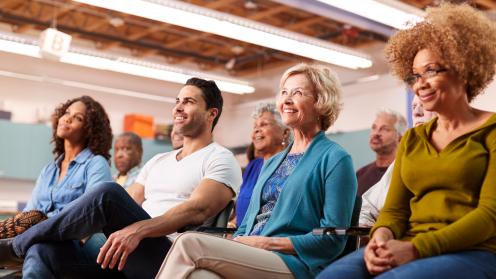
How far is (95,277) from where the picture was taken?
2469 mm

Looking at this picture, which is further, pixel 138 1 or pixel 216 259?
pixel 138 1

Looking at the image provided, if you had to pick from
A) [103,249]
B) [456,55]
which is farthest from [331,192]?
[103,249]

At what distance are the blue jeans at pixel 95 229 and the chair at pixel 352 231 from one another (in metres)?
0.62

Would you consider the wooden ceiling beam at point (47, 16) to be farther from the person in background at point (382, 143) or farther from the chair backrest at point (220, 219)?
the chair backrest at point (220, 219)

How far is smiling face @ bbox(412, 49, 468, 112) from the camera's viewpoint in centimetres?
173

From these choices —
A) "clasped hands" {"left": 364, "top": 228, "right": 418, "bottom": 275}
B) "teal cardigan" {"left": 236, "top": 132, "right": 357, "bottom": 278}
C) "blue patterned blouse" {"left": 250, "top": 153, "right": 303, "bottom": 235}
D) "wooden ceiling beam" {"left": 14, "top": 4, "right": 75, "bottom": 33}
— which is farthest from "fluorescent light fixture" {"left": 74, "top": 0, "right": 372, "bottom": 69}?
"clasped hands" {"left": 364, "top": 228, "right": 418, "bottom": 275}

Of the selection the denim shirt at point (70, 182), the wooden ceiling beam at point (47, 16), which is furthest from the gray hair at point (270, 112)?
the wooden ceiling beam at point (47, 16)

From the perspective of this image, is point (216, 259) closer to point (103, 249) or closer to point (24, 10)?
point (103, 249)

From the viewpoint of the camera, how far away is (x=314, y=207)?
212 cm

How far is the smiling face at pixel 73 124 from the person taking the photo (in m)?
3.29

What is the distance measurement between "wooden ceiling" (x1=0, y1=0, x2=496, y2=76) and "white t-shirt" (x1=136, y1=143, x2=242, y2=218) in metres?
4.61

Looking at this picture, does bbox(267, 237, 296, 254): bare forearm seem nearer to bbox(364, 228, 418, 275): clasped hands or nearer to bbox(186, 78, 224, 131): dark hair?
bbox(364, 228, 418, 275): clasped hands

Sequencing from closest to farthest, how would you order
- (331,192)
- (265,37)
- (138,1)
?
1. (331,192)
2. (138,1)
3. (265,37)

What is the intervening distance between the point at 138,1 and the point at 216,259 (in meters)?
3.59
